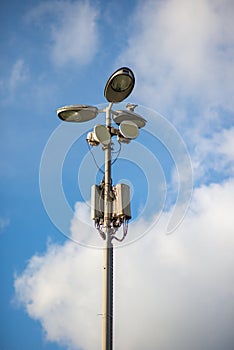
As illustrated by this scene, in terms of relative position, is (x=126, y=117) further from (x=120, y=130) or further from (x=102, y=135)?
(x=102, y=135)

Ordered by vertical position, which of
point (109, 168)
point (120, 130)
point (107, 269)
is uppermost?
point (120, 130)

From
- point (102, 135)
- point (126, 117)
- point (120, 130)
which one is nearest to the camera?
point (102, 135)

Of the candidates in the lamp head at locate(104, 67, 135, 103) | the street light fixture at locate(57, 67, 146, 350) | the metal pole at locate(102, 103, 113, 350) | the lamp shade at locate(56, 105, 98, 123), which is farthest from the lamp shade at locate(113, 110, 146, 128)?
the lamp shade at locate(56, 105, 98, 123)

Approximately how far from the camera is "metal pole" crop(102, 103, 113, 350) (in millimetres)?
12859

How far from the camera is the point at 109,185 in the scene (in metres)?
14.3

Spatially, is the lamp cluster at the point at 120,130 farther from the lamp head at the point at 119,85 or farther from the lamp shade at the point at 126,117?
the lamp head at the point at 119,85

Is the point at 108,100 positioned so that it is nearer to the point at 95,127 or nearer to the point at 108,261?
the point at 95,127

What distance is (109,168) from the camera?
14.6 meters

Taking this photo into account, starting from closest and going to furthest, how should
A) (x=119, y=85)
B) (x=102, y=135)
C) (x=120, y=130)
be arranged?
(x=119, y=85)
(x=102, y=135)
(x=120, y=130)

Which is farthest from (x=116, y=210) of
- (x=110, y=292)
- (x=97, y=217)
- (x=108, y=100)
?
(x=108, y=100)

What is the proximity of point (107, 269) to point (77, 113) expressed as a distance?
4.23 m

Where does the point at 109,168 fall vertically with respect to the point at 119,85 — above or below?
below

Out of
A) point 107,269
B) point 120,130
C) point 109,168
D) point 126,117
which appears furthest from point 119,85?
point 107,269

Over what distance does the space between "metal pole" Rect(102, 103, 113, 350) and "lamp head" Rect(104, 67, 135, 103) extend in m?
0.68
